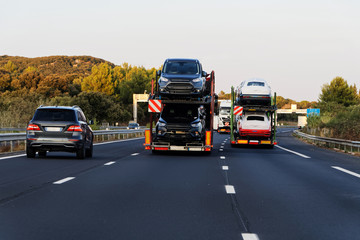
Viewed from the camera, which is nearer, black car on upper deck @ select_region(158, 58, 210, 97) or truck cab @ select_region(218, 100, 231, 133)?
black car on upper deck @ select_region(158, 58, 210, 97)

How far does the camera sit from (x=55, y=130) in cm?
1877

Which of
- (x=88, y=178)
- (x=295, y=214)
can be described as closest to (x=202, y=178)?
(x=88, y=178)

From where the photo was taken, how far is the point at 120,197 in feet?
33.3

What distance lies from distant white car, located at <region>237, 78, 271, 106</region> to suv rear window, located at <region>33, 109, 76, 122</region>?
16678mm

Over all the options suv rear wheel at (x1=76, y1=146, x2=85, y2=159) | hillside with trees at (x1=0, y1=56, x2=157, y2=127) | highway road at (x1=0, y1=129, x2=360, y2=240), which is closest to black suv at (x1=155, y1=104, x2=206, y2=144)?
suv rear wheel at (x1=76, y1=146, x2=85, y2=159)

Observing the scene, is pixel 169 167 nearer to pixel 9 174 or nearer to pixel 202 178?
pixel 202 178

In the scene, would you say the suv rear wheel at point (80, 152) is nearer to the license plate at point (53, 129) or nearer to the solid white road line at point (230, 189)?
the license plate at point (53, 129)

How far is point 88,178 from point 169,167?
4359 millimetres

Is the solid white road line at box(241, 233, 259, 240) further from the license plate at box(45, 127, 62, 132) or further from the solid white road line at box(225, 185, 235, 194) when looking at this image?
the license plate at box(45, 127, 62, 132)

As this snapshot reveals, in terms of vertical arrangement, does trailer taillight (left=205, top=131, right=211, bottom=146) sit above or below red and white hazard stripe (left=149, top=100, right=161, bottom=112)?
below

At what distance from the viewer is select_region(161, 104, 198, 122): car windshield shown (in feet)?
77.4

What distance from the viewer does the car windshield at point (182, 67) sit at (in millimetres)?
24406

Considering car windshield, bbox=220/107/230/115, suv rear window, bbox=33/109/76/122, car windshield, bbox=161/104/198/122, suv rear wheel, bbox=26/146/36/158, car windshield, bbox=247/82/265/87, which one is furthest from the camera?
car windshield, bbox=220/107/230/115

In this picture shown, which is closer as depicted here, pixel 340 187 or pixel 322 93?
pixel 340 187
